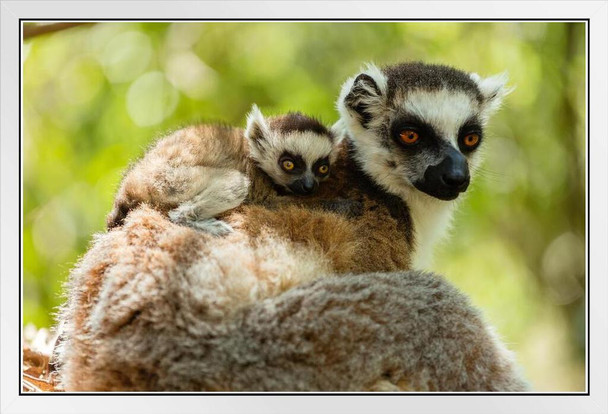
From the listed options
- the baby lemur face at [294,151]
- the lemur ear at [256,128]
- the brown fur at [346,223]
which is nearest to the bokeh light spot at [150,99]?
the lemur ear at [256,128]

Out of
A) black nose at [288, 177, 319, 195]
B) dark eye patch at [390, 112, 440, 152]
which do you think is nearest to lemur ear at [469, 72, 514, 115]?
dark eye patch at [390, 112, 440, 152]

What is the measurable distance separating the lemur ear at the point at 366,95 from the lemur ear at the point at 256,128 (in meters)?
0.78

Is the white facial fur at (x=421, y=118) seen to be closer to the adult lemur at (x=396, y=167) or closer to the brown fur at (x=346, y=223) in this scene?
the adult lemur at (x=396, y=167)

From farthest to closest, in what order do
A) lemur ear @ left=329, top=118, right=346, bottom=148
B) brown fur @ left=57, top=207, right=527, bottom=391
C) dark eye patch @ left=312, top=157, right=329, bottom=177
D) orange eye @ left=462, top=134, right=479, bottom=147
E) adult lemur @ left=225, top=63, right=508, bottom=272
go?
1. lemur ear @ left=329, top=118, right=346, bottom=148
2. dark eye patch @ left=312, top=157, right=329, bottom=177
3. orange eye @ left=462, top=134, right=479, bottom=147
4. adult lemur @ left=225, top=63, right=508, bottom=272
5. brown fur @ left=57, top=207, right=527, bottom=391

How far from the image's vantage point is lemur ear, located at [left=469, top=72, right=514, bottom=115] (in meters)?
5.21

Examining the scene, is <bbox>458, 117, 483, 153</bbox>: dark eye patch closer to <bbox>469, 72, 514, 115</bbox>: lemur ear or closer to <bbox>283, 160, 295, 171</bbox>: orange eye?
<bbox>469, 72, 514, 115</bbox>: lemur ear

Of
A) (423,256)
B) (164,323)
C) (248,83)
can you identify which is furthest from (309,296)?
(248,83)

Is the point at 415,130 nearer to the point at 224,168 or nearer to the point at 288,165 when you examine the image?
the point at 288,165

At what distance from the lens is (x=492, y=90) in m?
5.26

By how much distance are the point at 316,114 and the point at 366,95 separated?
4.44 feet

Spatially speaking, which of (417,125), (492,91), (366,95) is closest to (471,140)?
(417,125)

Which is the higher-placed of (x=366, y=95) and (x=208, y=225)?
(x=366, y=95)

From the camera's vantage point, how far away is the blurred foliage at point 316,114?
6.79m

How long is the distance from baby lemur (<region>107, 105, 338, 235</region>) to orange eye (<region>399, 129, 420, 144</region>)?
0.68 meters
